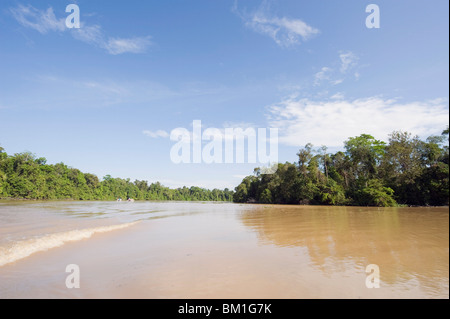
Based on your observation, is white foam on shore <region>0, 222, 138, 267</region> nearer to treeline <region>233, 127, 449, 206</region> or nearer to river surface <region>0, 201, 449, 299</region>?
river surface <region>0, 201, 449, 299</region>

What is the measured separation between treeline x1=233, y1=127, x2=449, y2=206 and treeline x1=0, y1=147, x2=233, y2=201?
221 feet

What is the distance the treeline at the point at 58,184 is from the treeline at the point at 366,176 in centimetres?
6737

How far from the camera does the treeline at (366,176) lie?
88.4 ft

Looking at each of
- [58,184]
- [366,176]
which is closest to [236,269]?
[366,176]

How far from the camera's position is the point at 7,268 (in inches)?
226

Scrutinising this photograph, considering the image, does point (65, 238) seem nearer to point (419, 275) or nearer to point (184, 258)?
point (184, 258)

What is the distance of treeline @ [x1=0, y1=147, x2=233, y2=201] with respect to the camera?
64.4 m

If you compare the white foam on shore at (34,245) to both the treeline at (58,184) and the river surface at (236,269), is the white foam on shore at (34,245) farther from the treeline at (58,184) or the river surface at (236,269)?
the treeline at (58,184)

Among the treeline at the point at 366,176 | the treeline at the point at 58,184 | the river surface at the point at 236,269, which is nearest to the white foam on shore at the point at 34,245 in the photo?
the river surface at the point at 236,269

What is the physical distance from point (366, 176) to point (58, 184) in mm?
93747

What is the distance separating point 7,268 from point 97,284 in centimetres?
311

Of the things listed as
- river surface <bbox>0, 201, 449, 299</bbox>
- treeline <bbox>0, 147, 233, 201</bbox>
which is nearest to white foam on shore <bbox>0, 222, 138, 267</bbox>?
river surface <bbox>0, 201, 449, 299</bbox>

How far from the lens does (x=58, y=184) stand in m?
82.8
